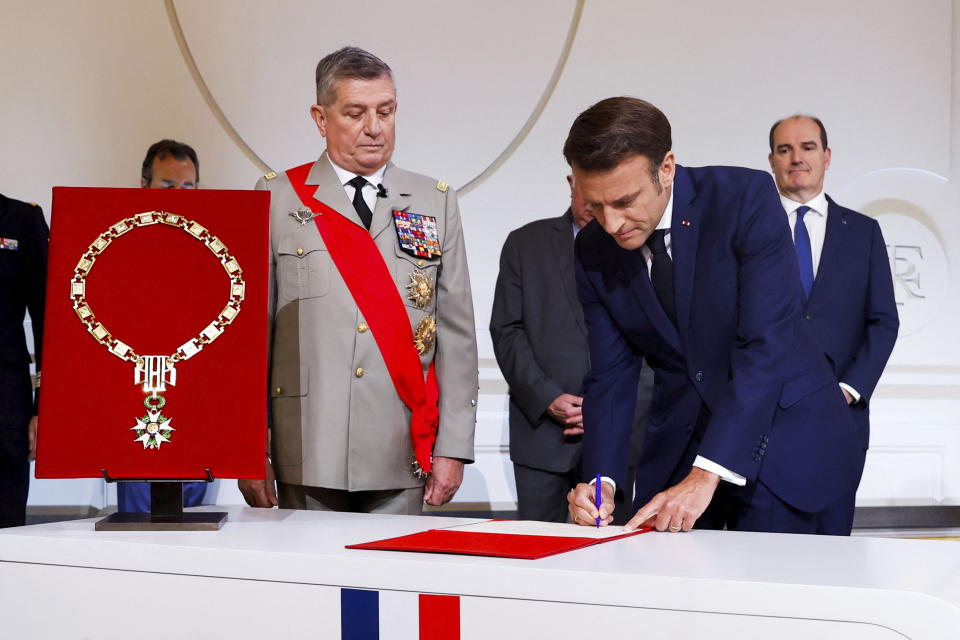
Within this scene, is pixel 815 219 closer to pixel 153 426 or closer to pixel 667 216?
pixel 667 216

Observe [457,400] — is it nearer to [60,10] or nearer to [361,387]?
[361,387]

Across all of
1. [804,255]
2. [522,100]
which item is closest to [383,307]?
[804,255]

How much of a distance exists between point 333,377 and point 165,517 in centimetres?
56

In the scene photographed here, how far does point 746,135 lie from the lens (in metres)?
4.07

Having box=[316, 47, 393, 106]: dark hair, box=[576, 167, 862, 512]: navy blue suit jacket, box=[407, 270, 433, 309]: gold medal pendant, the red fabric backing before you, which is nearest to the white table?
the red fabric backing

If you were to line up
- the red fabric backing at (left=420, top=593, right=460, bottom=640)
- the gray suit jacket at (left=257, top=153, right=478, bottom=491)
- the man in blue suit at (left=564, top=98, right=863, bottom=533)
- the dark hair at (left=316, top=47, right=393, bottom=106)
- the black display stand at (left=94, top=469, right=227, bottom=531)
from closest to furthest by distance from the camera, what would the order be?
the red fabric backing at (left=420, top=593, right=460, bottom=640)
the black display stand at (left=94, top=469, right=227, bottom=531)
the man in blue suit at (left=564, top=98, right=863, bottom=533)
the gray suit jacket at (left=257, top=153, right=478, bottom=491)
the dark hair at (left=316, top=47, right=393, bottom=106)

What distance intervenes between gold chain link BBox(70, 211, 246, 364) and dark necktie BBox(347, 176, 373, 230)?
1.84 ft

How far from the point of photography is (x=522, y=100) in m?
3.97

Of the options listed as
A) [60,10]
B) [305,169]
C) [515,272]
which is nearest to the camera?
[305,169]

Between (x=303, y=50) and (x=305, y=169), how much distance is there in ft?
5.80

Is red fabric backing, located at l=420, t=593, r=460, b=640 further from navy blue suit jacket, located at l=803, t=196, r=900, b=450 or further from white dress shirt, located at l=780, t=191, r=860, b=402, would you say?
white dress shirt, located at l=780, t=191, r=860, b=402

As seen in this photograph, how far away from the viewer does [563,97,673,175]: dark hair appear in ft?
5.37

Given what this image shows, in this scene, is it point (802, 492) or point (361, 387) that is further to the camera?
point (361, 387)

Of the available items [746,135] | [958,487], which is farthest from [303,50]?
[958,487]
